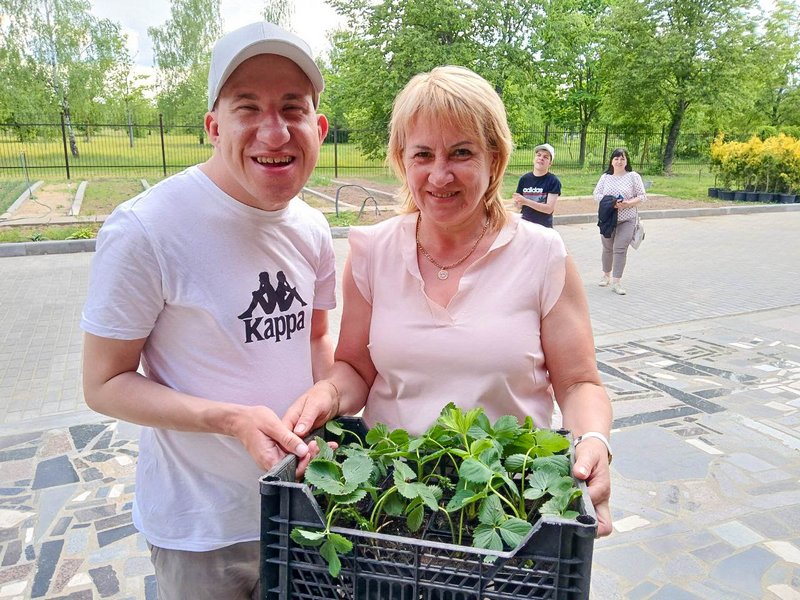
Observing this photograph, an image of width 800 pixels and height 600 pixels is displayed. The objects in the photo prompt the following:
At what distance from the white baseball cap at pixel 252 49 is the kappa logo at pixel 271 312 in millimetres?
457

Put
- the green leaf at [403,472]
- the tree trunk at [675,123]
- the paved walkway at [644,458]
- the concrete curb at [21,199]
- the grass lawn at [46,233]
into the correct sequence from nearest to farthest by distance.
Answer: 1. the green leaf at [403,472]
2. the paved walkway at [644,458]
3. the grass lawn at [46,233]
4. the concrete curb at [21,199]
5. the tree trunk at [675,123]

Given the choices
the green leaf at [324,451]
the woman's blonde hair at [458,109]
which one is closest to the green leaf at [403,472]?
the green leaf at [324,451]

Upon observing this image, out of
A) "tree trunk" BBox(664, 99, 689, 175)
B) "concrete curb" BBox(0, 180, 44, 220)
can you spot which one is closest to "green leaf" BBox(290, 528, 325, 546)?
"concrete curb" BBox(0, 180, 44, 220)

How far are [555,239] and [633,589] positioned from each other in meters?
2.10

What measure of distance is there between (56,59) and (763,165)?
105 feet

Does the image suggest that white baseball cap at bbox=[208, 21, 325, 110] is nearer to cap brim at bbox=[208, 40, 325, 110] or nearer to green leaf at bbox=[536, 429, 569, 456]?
cap brim at bbox=[208, 40, 325, 110]

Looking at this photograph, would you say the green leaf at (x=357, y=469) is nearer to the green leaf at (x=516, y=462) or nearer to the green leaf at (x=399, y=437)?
the green leaf at (x=399, y=437)

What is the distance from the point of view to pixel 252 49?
1439 millimetres

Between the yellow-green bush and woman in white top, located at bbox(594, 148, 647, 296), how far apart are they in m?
13.7

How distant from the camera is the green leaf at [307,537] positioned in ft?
3.55

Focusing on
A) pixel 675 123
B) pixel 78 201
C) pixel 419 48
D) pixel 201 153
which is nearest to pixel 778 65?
pixel 675 123

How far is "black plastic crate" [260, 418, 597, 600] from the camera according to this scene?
1029mm

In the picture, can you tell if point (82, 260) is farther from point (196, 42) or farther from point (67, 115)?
point (196, 42)

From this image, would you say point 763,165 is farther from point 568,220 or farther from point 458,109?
point 458,109
